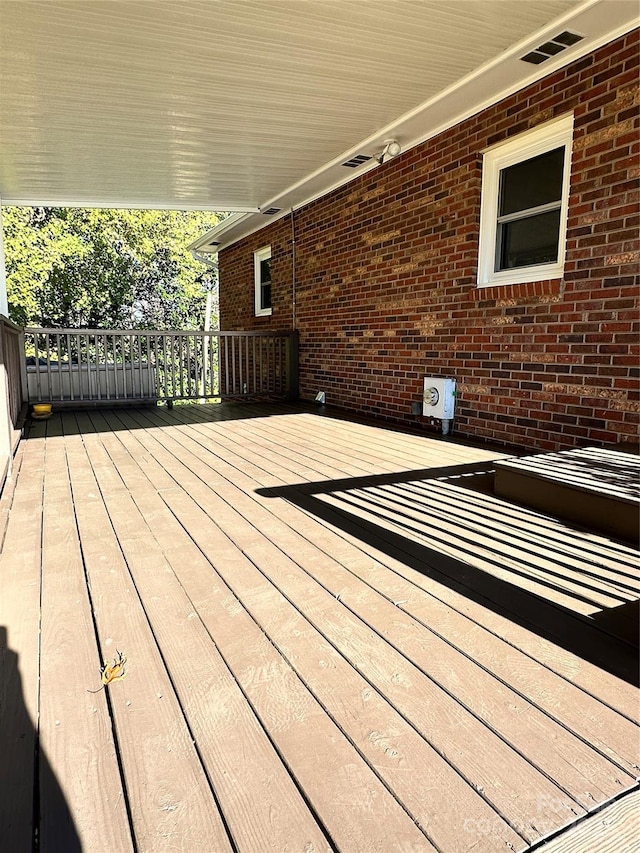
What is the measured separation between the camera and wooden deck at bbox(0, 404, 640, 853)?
Answer: 0.93 meters

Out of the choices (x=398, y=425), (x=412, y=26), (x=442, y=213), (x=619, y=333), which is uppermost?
(x=412, y=26)

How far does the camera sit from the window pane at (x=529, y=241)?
3811mm

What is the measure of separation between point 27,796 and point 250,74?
4.26 metres

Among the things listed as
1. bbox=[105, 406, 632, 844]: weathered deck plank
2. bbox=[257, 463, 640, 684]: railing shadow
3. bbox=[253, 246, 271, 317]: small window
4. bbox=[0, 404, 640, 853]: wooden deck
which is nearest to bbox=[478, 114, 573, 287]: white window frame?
bbox=[257, 463, 640, 684]: railing shadow

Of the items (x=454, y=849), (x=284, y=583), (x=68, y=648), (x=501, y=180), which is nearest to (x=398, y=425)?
(x=501, y=180)

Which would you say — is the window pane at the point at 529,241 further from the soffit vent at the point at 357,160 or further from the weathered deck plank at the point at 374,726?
the weathered deck plank at the point at 374,726

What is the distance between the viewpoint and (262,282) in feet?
29.3

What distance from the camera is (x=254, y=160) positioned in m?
5.65

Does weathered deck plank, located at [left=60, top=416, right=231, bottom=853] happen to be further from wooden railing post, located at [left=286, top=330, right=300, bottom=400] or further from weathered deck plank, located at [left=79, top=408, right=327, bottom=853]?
wooden railing post, located at [left=286, top=330, right=300, bottom=400]

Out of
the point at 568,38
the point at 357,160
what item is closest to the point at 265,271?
the point at 357,160

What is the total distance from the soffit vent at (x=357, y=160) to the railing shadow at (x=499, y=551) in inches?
149

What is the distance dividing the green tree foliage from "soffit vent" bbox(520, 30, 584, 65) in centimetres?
1126

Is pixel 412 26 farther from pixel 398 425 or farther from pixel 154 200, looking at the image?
pixel 154 200

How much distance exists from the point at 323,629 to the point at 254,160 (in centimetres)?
539
